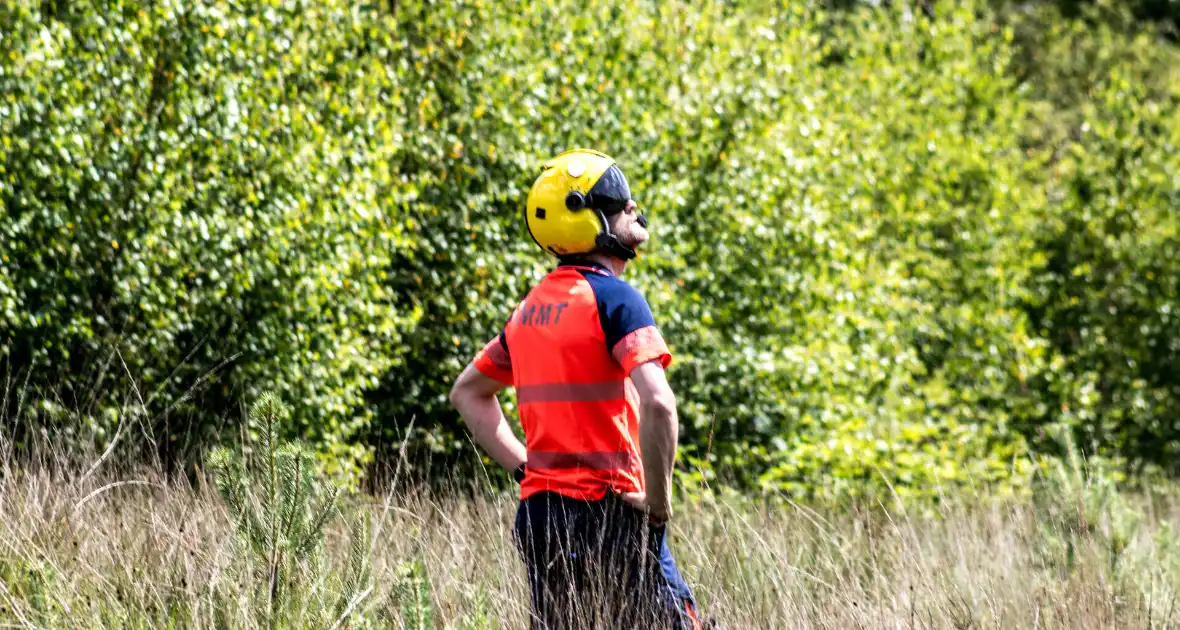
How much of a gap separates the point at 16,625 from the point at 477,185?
17.2 feet

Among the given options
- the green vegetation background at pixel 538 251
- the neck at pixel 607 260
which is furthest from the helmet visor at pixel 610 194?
the green vegetation background at pixel 538 251

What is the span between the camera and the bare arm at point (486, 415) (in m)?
3.74

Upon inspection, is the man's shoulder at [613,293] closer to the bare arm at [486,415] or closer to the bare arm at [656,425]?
the bare arm at [656,425]

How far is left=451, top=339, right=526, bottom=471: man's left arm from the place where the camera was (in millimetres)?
3723

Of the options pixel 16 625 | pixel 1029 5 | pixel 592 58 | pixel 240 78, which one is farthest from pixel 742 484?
pixel 1029 5

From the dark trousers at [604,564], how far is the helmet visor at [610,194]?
29.6 inches

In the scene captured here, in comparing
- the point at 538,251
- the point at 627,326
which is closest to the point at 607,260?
the point at 627,326

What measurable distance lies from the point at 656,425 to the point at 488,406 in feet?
2.57

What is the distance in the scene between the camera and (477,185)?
8406 mm

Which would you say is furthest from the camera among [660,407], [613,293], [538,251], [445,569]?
[538,251]

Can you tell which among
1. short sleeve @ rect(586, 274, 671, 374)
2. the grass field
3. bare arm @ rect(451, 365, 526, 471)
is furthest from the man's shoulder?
the grass field

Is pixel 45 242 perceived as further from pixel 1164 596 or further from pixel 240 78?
pixel 1164 596

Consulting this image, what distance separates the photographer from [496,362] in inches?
146

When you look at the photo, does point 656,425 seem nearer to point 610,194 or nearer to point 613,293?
point 613,293
